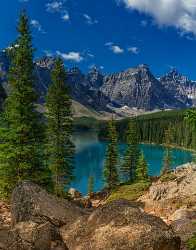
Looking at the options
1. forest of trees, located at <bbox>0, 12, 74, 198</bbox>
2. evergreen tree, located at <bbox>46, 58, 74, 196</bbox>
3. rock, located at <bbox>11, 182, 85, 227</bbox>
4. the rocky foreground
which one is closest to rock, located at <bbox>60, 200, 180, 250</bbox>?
the rocky foreground

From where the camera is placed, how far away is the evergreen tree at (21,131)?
29.5 meters

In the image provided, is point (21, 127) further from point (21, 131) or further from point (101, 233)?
point (101, 233)

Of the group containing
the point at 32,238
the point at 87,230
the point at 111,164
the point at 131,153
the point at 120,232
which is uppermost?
the point at 120,232

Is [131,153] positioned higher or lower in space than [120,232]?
lower

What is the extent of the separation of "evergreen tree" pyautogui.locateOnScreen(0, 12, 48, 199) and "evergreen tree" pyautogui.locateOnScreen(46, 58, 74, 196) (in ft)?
48.0

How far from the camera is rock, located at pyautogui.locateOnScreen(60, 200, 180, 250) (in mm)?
12773

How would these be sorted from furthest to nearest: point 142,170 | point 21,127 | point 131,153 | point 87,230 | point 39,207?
1. point 131,153
2. point 142,170
3. point 21,127
4. point 39,207
5. point 87,230

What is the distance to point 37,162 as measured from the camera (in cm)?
3055

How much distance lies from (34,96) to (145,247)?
19.7 metres

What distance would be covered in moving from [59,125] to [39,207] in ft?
96.9

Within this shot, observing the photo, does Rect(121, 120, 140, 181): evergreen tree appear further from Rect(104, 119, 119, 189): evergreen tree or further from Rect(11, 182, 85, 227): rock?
Rect(11, 182, 85, 227): rock

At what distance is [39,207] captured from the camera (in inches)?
659

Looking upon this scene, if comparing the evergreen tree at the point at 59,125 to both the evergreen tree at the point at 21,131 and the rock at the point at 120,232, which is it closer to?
the evergreen tree at the point at 21,131

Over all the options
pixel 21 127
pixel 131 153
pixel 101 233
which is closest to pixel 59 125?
pixel 21 127
